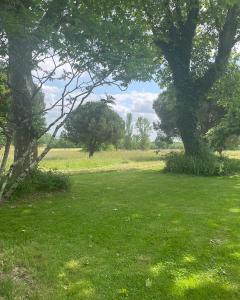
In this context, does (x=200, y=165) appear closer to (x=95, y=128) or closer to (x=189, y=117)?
(x=189, y=117)

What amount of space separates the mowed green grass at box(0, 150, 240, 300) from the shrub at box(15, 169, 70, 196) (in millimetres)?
439

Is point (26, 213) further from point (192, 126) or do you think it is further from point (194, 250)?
point (192, 126)

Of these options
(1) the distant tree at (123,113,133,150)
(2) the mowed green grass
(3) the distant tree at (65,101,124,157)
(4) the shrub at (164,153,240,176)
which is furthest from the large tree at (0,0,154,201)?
(1) the distant tree at (123,113,133,150)

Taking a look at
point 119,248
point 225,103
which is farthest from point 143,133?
point 119,248

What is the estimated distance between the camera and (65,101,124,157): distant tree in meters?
49.7

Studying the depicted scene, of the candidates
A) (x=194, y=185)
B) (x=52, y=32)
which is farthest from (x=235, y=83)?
(x=52, y=32)


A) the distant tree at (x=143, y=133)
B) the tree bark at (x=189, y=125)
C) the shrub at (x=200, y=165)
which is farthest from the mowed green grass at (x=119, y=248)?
the distant tree at (x=143, y=133)

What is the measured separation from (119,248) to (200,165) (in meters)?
14.3

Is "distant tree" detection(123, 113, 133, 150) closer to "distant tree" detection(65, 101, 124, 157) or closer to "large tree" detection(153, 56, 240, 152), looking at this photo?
"distant tree" detection(65, 101, 124, 157)

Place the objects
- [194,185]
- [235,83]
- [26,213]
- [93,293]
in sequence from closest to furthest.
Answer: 1. [93,293]
2. [26,213]
3. [194,185]
4. [235,83]

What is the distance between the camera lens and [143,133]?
7244 centimetres

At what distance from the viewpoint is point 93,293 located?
234 inches

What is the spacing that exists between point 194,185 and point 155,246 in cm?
932

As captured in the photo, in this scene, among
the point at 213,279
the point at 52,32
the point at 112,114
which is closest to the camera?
the point at 213,279
